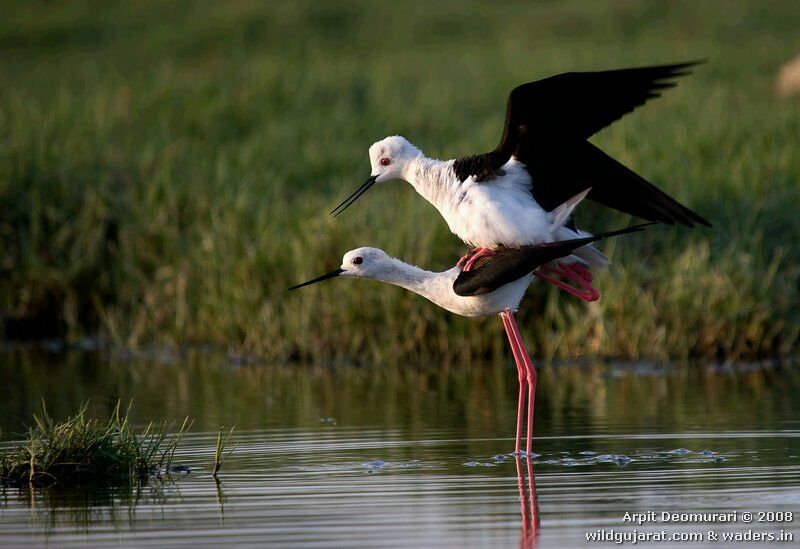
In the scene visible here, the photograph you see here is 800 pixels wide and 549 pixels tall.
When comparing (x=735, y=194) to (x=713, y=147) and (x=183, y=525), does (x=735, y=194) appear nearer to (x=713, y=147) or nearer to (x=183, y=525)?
(x=713, y=147)

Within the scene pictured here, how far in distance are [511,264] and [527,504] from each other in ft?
5.48

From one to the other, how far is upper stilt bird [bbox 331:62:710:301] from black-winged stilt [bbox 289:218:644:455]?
13cm

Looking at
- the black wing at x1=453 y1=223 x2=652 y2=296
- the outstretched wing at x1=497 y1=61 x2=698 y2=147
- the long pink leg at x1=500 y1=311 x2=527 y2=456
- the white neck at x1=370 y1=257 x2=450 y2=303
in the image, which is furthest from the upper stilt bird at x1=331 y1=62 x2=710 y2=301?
the long pink leg at x1=500 y1=311 x2=527 y2=456

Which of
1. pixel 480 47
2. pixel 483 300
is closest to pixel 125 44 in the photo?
pixel 480 47

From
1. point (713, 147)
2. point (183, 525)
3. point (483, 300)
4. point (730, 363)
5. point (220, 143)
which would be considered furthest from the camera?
point (220, 143)

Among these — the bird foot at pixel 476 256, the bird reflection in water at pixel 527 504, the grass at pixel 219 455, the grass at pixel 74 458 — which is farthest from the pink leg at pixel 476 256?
the grass at pixel 74 458

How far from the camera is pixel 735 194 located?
1108 centimetres

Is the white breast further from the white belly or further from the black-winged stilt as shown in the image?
the white belly

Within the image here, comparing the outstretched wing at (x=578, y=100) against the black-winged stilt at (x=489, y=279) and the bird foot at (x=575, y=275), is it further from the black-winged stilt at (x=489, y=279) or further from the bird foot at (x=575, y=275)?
the bird foot at (x=575, y=275)

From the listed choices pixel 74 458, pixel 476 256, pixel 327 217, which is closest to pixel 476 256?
pixel 476 256

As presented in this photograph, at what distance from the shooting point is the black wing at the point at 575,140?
7.48 m

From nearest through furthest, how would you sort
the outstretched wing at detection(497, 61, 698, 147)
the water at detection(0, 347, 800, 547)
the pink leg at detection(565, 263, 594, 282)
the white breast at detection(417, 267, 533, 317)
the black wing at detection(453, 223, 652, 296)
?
the water at detection(0, 347, 800, 547) → the black wing at detection(453, 223, 652, 296) → the outstretched wing at detection(497, 61, 698, 147) → the white breast at detection(417, 267, 533, 317) → the pink leg at detection(565, 263, 594, 282)

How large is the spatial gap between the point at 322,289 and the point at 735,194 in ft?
9.92

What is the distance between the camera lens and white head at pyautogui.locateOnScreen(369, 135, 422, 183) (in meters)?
8.00
